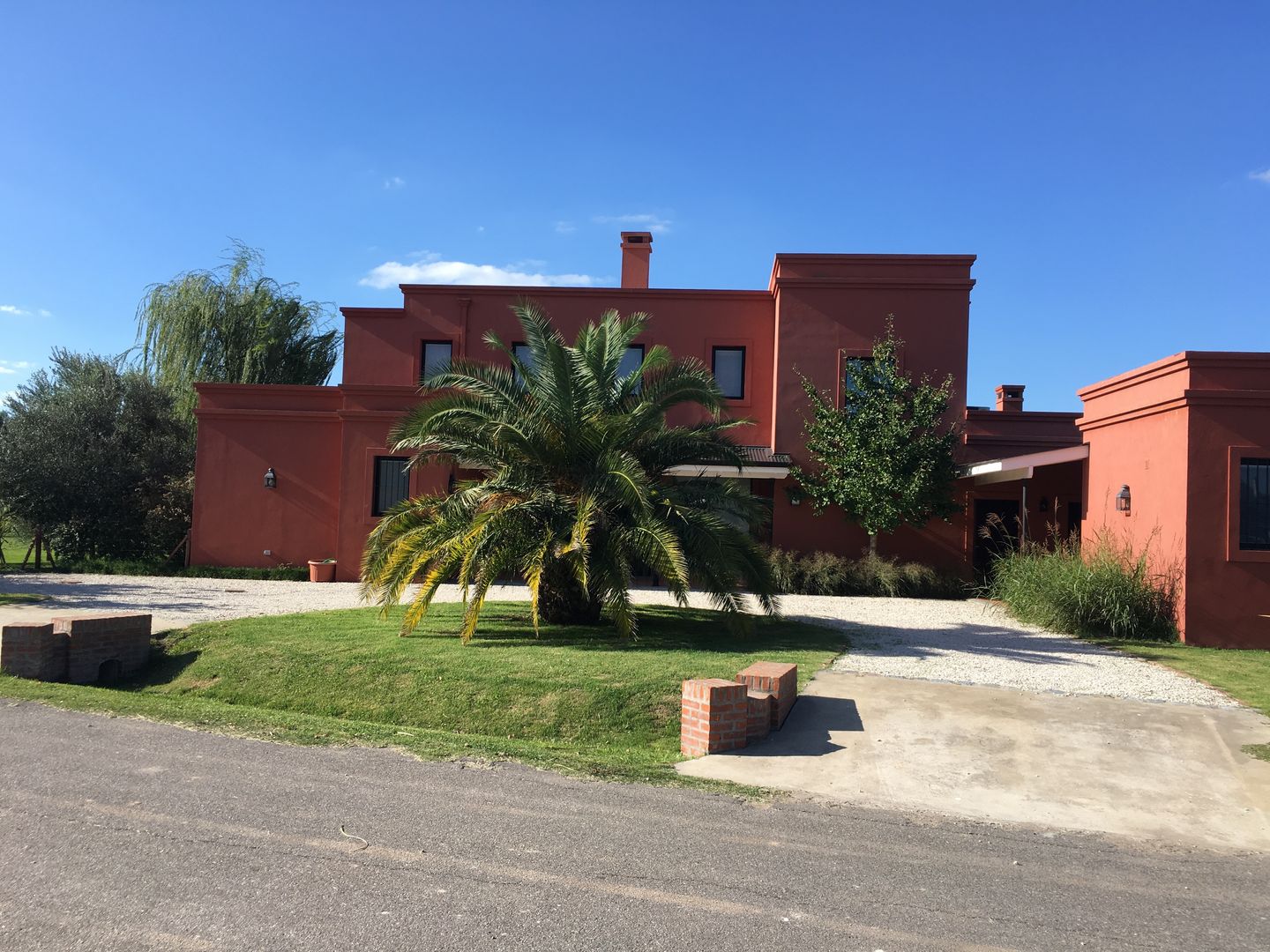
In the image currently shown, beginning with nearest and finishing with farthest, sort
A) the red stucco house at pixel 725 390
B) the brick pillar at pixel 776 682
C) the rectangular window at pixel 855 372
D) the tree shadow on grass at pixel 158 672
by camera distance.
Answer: the brick pillar at pixel 776 682 → the tree shadow on grass at pixel 158 672 → the rectangular window at pixel 855 372 → the red stucco house at pixel 725 390

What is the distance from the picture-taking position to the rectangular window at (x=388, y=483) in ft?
66.7

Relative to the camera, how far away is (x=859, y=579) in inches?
739

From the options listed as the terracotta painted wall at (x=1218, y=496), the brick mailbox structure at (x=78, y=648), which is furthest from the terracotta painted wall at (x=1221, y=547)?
the brick mailbox structure at (x=78, y=648)

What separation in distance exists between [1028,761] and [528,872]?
4.36m

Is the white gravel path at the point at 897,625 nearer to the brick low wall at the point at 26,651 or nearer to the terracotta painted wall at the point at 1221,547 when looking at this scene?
the terracotta painted wall at the point at 1221,547

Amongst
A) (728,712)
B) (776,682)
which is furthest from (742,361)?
(728,712)

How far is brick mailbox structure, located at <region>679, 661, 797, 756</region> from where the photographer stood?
705 cm

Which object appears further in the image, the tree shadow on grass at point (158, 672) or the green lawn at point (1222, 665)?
the tree shadow on grass at point (158, 672)

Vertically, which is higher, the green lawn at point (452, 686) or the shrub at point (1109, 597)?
the shrub at point (1109, 597)

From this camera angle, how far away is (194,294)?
96.3 feet

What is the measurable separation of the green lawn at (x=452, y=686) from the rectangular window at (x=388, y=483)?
26.6 ft

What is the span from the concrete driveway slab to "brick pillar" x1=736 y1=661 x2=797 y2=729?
0.14 metres

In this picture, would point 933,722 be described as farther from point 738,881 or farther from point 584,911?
point 584,911

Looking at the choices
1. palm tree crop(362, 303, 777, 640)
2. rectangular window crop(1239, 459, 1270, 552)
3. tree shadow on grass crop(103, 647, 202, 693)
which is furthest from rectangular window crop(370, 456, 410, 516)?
rectangular window crop(1239, 459, 1270, 552)
